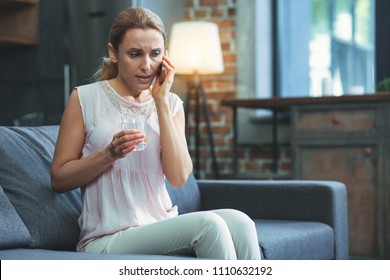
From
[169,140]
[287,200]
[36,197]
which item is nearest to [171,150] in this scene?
[169,140]

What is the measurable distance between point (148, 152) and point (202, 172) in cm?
282

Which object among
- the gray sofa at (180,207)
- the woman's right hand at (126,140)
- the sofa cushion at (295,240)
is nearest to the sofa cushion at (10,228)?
the gray sofa at (180,207)

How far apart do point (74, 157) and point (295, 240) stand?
0.87 m

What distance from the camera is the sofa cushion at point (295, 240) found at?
228cm

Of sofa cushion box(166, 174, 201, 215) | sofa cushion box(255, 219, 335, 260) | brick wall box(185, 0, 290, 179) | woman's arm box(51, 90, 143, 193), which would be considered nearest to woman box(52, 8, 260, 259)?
woman's arm box(51, 90, 143, 193)

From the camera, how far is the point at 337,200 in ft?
9.02

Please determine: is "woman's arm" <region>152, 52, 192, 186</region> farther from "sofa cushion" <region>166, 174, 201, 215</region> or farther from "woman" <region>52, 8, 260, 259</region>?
"sofa cushion" <region>166, 174, 201, 215</region>

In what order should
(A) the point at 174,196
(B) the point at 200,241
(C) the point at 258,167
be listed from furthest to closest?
1. (C) the point at 258,167
2. (A) the point at 174,196
3. (B) the point at 200,241

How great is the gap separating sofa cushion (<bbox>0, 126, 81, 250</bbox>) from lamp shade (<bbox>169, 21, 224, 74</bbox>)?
2.23 metres

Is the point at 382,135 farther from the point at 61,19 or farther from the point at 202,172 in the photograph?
the point at 61,19

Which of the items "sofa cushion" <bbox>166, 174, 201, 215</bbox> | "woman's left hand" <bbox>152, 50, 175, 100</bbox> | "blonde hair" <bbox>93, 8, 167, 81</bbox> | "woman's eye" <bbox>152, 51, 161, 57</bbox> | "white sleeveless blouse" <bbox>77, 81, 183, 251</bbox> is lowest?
"sofa cushion" <bbox>166, 174, 201, 215</bbox>

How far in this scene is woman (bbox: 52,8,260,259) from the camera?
182cm
